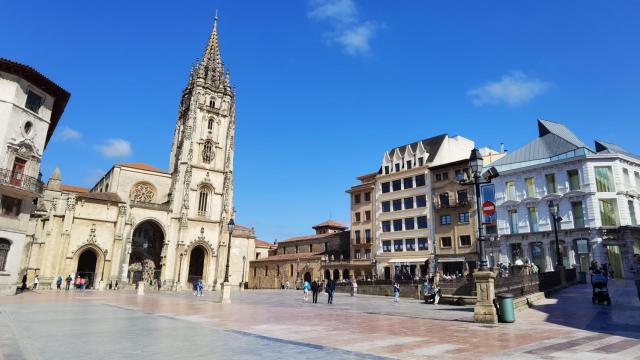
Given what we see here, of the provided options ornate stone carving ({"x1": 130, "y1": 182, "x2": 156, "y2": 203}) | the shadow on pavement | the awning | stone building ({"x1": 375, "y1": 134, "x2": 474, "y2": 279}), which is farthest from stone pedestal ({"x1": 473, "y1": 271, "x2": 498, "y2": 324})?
ornate stone carving ({"x1": 130, "y1": 182, "x2": 156, "y2": 203})

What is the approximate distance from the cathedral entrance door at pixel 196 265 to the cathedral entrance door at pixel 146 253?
4.22 m

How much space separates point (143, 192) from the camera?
54844 mm

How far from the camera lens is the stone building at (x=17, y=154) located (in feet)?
91.8

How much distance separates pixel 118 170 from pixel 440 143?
4389cm

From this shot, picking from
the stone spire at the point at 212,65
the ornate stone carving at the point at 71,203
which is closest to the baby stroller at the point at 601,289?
the ornate stone carving at the point at 71,203

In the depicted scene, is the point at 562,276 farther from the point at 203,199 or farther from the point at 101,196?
the point at 101,196

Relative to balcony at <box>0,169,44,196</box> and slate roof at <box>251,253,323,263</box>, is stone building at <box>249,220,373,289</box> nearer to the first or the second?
slate roof at <box>251,253,323,263</box>

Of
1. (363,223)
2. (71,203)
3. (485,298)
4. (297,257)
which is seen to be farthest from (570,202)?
(71,203)

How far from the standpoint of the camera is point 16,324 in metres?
11.3

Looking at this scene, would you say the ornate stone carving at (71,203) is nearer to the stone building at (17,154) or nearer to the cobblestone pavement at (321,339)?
the stone building at (17,154)

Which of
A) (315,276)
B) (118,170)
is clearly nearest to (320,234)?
(315,276)

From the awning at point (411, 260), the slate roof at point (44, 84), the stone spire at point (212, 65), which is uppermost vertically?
the stone spire at point (212, 65)

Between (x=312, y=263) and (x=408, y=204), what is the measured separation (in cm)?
1714

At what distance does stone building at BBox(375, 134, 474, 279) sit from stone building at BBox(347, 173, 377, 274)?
1034 mm
